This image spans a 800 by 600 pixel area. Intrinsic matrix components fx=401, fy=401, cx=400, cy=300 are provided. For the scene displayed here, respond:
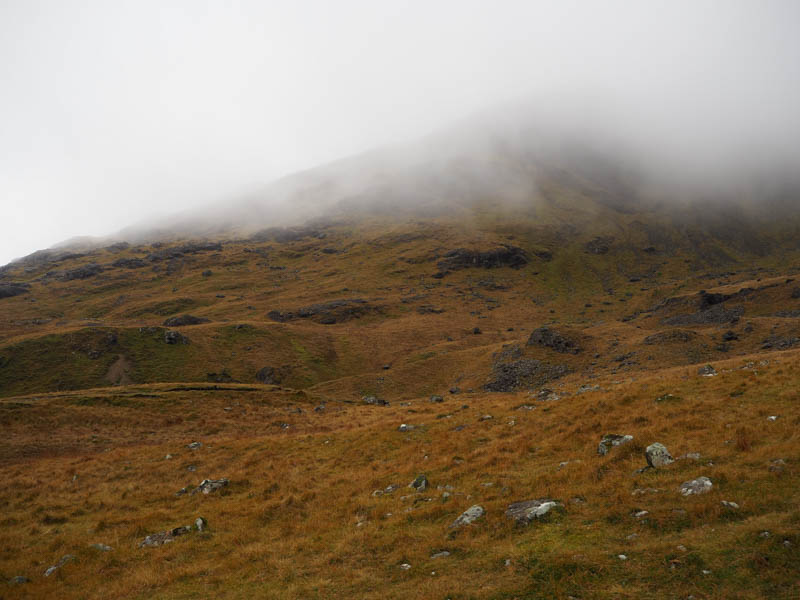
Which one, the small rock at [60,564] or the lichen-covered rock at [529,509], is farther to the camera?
the small rock at [60,564]

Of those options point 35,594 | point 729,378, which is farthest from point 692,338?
point 35,594

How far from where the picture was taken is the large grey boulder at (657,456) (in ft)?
43.5

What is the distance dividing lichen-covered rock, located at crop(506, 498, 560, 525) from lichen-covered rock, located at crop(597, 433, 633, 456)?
471cm

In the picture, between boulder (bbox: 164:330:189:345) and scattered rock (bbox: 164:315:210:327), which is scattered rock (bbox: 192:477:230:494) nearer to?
boulder (bbox: 164:330:189:345)

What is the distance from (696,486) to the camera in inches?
442

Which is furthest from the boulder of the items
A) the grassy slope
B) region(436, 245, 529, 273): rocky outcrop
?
region(436, 245, 529, 273): rocky outcrop

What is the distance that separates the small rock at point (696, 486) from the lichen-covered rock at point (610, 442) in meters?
4.19

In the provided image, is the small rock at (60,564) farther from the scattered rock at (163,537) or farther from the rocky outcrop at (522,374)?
the rocky outcrop at (522,374)

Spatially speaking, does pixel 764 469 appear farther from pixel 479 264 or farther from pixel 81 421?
pixel 479 264

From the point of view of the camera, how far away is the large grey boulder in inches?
521

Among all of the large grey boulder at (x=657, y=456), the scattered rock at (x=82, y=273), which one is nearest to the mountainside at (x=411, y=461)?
the large grey boulder at (x=657, y=456)

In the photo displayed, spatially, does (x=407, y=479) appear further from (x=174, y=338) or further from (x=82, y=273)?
(x=82, y=273)

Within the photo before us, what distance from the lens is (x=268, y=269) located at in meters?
162

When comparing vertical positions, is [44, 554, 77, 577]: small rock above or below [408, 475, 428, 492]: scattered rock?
above
